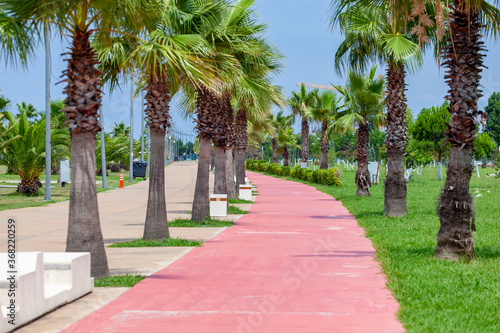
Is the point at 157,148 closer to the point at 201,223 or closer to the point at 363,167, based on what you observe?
the point at 201,223

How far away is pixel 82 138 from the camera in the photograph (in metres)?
10.2

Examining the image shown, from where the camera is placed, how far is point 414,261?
1201 centimetres

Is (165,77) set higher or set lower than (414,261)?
higher

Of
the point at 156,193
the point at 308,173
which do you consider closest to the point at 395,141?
the point at 156,193

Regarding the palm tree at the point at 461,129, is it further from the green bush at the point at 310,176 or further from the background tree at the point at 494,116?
the background tree at the point at 494,116

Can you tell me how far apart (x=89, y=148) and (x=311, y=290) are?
3971 millimetres

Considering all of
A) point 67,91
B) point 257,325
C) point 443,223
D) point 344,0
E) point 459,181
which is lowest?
point 257,325

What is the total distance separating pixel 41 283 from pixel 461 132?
25.0ft

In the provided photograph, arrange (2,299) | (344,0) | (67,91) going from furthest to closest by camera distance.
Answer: (344,0), (67,91), (2,299)

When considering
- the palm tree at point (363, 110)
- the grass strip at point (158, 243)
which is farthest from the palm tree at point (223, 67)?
the palm tree at point (363, 110)

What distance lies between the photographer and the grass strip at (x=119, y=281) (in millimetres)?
9930

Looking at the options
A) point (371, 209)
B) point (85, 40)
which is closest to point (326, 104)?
point (371, 209)

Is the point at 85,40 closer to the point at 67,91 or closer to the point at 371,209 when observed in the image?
the point at 67,91

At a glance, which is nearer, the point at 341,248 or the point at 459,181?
the point at 459,181
